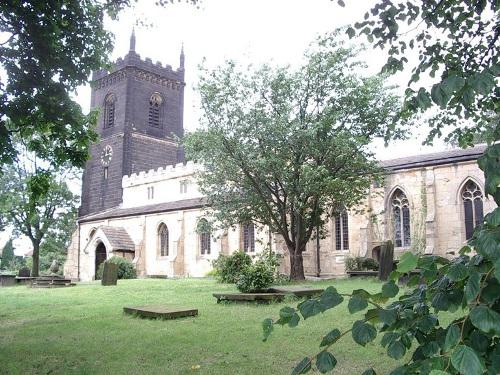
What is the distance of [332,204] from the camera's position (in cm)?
2295

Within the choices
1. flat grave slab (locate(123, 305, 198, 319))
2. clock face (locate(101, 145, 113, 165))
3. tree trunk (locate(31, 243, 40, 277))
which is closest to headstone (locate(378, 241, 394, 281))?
flat grave slab (locate(123, 305, 198, 319))

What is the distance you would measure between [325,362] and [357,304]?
279 mm

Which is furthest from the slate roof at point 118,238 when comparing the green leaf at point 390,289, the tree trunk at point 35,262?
the green leaf at point 390,289

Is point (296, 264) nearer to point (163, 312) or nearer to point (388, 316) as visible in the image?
point (163, 312)

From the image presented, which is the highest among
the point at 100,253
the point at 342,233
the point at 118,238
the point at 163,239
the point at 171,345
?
the point at 118,238

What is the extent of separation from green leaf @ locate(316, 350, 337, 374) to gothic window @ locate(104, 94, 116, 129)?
1927 inches

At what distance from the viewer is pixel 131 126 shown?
46.5 m

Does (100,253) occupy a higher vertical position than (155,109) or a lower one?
lower

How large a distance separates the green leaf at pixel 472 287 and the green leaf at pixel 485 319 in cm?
4

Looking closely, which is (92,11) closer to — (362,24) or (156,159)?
(362,24)

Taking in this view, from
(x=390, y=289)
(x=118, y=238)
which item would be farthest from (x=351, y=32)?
(x=118, y=238)

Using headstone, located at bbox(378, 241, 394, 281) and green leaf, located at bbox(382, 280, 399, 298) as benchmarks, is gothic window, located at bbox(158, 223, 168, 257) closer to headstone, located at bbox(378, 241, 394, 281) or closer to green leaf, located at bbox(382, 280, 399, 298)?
headstone, located at bbox(378, 241, 394, 281)

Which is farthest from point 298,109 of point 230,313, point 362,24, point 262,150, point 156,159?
point 156,159

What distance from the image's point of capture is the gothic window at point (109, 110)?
160ft
